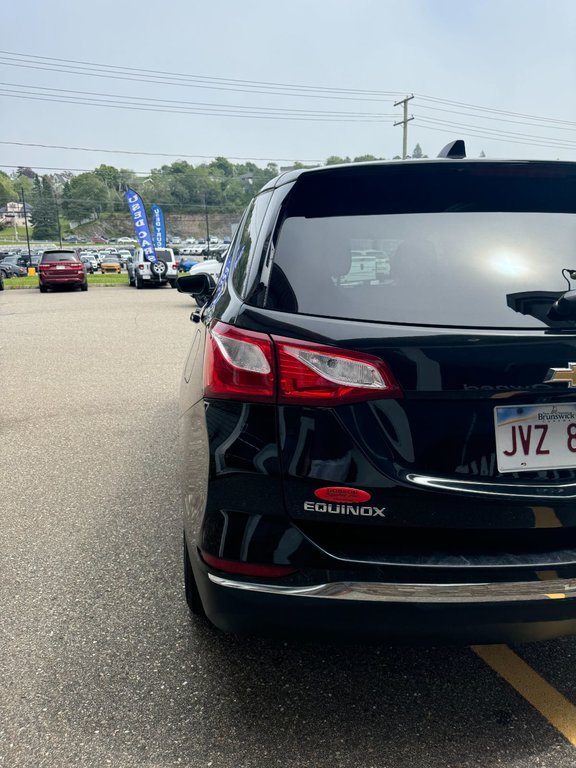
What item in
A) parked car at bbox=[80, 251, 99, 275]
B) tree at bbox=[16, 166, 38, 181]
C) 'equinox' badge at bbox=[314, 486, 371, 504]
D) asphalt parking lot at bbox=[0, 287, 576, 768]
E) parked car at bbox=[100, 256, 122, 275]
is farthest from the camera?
tree at bbox=[16, 166, 38, 181]

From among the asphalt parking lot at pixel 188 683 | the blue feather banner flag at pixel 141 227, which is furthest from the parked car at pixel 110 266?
the asphalt parking lot at pixel 188 683

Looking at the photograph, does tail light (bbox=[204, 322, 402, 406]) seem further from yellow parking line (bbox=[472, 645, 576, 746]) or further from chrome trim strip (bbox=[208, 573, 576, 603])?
yellow parking line (bbox=[472, 645, 576, 746])

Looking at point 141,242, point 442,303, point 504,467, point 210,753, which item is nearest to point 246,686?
point 210,753

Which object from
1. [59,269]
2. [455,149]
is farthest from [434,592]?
[59,269]

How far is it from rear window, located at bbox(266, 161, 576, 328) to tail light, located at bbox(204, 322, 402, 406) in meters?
0.12

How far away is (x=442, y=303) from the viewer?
185cm

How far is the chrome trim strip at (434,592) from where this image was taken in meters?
1.77

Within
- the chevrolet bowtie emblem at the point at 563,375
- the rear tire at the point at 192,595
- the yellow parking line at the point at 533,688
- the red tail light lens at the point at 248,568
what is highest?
the chevrolet bowtie emblem at the point at 563,375

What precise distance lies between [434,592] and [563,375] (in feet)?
2.24

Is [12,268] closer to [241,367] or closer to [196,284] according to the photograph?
[196,284]

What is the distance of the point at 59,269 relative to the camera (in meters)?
25.9

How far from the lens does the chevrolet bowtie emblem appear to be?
1784 mm

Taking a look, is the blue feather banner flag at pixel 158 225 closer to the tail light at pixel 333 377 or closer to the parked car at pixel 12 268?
the parked car at pixel 12 268

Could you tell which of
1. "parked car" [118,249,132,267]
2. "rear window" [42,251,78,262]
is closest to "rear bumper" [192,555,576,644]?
"rear window" [42,251,78,262]
